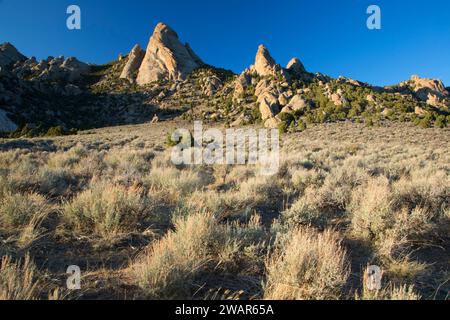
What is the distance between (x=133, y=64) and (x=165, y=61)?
12.5 metres

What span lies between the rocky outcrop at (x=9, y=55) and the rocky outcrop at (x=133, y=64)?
3564 cm

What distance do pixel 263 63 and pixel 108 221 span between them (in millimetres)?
65327

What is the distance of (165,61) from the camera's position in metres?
80.8

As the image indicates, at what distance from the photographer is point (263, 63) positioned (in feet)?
211

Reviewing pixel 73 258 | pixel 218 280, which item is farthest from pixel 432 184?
pixel 73 258

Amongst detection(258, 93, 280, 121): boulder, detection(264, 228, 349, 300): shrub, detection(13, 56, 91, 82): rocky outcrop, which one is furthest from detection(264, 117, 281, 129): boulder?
detection(13, 56, 91, 82): rocky outcrop

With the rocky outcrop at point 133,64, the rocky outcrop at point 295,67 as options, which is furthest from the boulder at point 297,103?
the rocky outcrop at point 133,64

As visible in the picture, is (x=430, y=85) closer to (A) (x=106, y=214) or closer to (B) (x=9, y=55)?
(A) (x=106, y=214)

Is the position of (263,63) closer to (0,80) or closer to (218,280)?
(0,80)

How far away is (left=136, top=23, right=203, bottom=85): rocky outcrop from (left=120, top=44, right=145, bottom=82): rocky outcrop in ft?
11.7

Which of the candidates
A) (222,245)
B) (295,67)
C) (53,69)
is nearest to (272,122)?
(295,67)

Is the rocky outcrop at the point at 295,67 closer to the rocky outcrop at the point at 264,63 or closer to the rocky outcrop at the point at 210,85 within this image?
the rocky outcrop at the point at 264,63

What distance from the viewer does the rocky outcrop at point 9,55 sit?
279 feet

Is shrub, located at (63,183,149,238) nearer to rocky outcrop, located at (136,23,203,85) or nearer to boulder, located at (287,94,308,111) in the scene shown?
boulder, located at (287,94,308,111)
